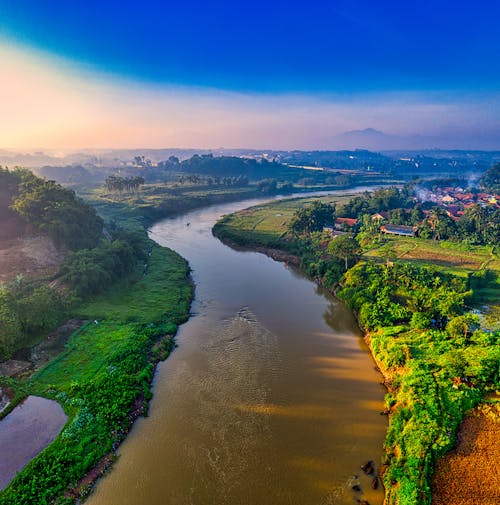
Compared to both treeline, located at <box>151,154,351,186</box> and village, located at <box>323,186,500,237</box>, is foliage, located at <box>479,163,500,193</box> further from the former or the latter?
treeline, located at <box>151,154,351,186</box>

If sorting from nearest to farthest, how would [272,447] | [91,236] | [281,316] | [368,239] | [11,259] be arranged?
[272,447], [281,316], [11,259], [91,236], [368,239]

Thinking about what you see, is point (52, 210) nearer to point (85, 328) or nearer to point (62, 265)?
point (62, 265)

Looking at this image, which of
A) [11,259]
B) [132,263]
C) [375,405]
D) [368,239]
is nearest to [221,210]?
[368,239]

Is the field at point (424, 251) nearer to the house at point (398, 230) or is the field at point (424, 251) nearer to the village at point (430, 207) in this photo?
the house at point (398, 230)

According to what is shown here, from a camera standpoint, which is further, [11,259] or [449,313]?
[11,259]

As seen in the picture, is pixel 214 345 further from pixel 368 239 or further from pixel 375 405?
pixel 368 239

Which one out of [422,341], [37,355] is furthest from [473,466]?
[37,355]
